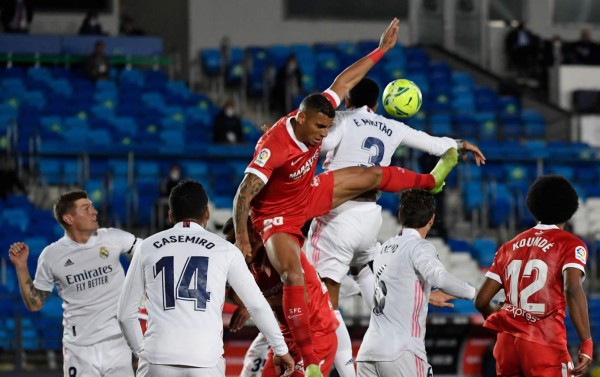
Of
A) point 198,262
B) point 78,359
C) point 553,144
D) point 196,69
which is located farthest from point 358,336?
point 196,69

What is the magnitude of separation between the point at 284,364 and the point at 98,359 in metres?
2.10

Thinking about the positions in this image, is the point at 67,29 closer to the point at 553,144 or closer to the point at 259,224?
the point at 553,144

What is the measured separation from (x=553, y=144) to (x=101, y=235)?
1327cm

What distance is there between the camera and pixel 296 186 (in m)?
7.64

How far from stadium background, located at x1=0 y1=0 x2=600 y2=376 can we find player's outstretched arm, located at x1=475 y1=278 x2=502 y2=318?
5825 millimetres

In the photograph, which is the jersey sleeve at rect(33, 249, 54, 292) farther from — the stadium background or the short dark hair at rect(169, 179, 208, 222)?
the stadium background

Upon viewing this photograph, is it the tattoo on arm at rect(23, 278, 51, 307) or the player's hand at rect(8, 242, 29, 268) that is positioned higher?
the player's hand at rect(8, 242, 29, 268)

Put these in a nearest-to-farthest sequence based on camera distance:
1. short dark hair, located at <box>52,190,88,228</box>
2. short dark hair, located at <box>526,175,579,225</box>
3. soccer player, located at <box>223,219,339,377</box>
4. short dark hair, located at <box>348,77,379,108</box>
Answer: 1. short dark hair, located at <box>526,175,579,225</box>
2. soccer player, located at <box>223,219,339,377</box>
3. short dark hair, located at <box>52,190,88,228</box>
4. short dark hair, located at <box>348,77,379,108</box>

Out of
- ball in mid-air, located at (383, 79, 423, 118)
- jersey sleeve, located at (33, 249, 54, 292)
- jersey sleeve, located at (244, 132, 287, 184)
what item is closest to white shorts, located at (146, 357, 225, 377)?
jersey sleeve, located at (244, 132, 287, 184)

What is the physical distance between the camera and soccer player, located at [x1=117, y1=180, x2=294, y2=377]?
625 cm

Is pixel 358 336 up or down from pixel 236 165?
down

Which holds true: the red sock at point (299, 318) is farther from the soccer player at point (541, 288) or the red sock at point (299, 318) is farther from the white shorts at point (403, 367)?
the soccer player at point (541, 288)

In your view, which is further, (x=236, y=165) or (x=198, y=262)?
(x=236, y=165)

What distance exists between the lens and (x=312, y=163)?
7707 millimetres
